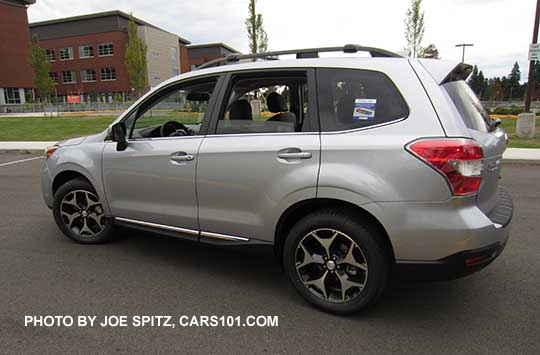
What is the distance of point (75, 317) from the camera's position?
114 inches

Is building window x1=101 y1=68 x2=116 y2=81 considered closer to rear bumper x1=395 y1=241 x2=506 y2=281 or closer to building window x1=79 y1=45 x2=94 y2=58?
building window x1=79 y1=45 x2=94 y2=58

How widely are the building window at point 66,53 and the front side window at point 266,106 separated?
6555 cm

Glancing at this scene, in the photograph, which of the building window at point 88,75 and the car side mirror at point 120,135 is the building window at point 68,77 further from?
the car side mirror at point 120,135

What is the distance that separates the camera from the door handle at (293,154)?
279 cm

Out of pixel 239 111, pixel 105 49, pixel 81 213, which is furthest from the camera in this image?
pixel 105 49

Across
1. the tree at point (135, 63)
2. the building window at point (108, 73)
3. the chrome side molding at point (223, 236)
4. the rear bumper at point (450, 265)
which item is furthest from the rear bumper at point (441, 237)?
the building window at point (108, 73)

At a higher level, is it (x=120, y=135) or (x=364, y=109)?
(x=364, y=109)

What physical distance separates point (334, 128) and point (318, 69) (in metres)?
0.50

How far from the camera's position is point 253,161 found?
118 inches

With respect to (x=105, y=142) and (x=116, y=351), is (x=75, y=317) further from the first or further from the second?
(x=105, y=142)

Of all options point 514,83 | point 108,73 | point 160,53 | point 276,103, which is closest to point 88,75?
point 108,73

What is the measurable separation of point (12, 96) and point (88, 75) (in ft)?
40.1

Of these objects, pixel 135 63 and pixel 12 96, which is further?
pixel 12 96

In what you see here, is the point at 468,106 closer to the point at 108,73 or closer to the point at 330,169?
the point at 330,169
